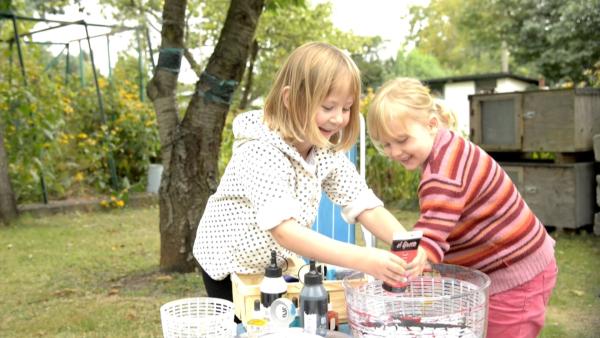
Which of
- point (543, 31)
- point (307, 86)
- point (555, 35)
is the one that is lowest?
point (307, 86)

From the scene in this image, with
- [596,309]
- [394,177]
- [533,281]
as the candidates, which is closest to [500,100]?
[394,177]

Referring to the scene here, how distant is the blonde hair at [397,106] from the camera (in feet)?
5.83

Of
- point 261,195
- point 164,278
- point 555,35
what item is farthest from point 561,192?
point 555,35

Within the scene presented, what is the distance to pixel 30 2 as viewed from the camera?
9133 millimetres

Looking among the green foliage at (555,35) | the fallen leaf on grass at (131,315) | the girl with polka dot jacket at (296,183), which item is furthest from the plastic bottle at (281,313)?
the green foliage at (555,35)

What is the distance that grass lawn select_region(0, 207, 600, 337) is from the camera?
3568 millimetres

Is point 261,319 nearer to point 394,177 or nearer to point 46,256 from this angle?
point 46,256

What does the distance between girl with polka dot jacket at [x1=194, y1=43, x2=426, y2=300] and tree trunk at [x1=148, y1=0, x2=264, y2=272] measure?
2196mm

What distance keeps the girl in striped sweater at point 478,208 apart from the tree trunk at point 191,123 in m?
2.39

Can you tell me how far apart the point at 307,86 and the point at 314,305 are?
1.82 feet

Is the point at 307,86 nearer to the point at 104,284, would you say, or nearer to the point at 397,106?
the point at 397,106

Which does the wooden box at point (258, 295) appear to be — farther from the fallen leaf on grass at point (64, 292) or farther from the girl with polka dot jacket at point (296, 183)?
the fallen leaf on grass at point (64, 292)

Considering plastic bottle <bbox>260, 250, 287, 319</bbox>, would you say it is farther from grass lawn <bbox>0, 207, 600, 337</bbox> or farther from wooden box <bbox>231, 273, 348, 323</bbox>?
grass lawn <bbox>0, 207, 600, 337</bbox>

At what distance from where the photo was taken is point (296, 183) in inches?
72.5
